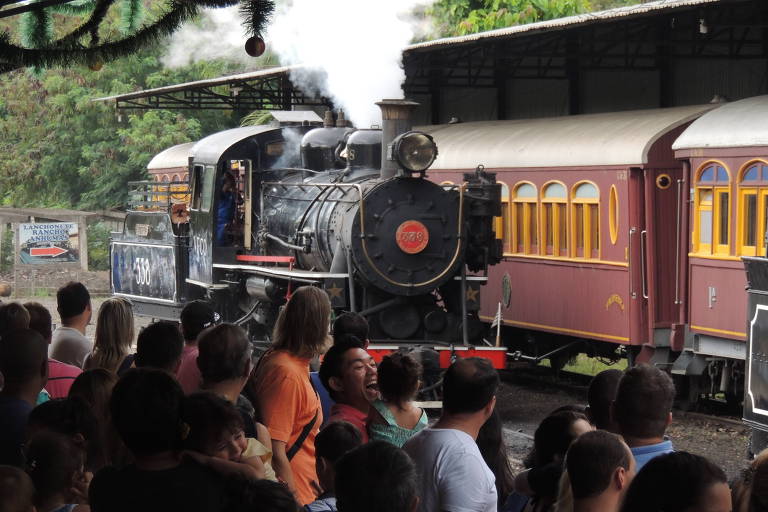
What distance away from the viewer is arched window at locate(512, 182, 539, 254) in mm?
15188

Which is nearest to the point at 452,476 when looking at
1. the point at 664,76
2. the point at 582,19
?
the point at 582,19

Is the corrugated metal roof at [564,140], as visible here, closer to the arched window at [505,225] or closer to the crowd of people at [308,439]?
the arched window at [505,225]

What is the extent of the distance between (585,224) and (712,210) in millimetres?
1830

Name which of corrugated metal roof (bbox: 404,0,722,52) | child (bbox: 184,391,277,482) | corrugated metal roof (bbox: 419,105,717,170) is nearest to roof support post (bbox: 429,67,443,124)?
corrugated metal roof (bbox: 404,0,722,52)

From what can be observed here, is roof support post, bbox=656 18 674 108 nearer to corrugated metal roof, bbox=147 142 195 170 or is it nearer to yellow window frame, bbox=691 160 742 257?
yellow window frame, bbox=691 160 742 257

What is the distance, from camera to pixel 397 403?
5.12 m

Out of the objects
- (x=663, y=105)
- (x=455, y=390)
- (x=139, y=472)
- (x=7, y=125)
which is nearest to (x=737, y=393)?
(x=663, y=105)

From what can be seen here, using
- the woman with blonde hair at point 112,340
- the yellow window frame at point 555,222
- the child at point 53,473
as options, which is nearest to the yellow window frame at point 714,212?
the yellow window frame at point 555,222

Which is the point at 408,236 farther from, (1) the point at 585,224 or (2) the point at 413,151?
(1) the point at 585,224

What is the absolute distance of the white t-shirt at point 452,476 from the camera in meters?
4.25

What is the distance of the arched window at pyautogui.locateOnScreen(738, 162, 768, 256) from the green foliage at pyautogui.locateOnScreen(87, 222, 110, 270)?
2581cm

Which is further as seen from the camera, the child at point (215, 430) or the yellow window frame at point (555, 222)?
the yellow window frame at point (555, 222)

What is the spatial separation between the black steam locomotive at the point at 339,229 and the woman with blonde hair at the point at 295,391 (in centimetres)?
671

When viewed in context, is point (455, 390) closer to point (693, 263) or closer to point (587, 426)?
point (587, 426)
